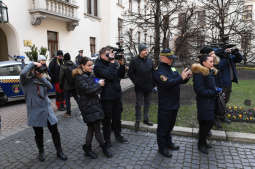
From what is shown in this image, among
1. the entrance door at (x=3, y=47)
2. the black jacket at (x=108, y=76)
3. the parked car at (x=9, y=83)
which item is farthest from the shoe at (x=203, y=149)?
the entrance door at (x=3, y=47)

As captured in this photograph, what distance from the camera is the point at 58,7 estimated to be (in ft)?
47.3

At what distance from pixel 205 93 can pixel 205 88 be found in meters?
0.09

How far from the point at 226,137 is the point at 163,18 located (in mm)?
4924

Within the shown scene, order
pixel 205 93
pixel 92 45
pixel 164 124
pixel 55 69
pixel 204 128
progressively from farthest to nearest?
pixel 92 45, pixel 55 69, pixel 204 128, pixel 164 124, pixel 205 93

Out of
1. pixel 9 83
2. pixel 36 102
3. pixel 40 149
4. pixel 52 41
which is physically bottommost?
pixel 40 149

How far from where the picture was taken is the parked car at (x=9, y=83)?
7.44m

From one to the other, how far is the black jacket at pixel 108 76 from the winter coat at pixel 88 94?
A: 0.26m

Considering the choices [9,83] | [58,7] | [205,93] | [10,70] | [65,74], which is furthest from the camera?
[58,7]

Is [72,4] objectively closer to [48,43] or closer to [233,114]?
[48,43]

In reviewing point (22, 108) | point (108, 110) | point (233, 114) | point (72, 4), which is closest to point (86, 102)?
point (108, 110)

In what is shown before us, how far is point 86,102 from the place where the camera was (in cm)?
337

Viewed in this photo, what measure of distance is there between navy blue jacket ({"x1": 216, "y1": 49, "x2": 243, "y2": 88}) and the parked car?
6.96 meters

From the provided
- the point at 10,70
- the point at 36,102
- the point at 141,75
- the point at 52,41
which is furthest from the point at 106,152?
the point at 52,41

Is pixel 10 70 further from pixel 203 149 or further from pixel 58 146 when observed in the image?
pixel 203 149
